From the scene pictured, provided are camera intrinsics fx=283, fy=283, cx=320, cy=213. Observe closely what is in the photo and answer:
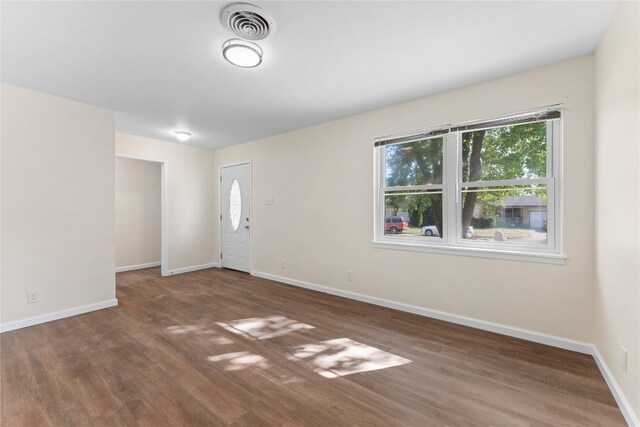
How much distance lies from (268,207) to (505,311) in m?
3.72

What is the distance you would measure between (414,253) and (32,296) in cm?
423

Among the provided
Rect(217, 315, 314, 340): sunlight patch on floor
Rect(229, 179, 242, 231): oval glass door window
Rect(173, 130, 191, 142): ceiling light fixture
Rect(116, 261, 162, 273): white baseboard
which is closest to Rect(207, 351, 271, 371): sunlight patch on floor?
Rect(217, 315, 314, 340): sunlight patch on floor

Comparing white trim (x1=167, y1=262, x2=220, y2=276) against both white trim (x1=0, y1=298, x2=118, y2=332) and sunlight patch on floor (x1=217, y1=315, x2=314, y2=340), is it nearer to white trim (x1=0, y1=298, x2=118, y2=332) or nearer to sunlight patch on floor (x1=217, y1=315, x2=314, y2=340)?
white trim (x1=0, y1=298, x2=118, y2=332)

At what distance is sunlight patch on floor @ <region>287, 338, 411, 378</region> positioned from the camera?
7.18ft

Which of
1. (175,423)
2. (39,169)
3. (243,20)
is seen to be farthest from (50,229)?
(243,20)

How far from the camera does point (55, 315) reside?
3154mm

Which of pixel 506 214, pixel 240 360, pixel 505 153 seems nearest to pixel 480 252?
pixel 506 214

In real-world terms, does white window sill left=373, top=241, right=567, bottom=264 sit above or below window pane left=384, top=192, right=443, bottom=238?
below

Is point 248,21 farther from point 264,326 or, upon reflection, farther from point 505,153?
point 264,326

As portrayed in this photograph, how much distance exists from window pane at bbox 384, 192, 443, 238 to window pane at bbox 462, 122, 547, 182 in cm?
45

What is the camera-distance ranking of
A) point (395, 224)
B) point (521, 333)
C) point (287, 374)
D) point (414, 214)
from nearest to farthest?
point (287, 374) < point (521, 333) < point (414, 214) < point (395, 224)

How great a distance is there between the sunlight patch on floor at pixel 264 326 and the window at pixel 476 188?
1.46 m

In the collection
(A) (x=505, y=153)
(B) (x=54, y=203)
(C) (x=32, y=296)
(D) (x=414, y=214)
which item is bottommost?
(C) (x=32, y=296)

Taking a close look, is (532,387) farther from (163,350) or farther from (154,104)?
(154,104)
